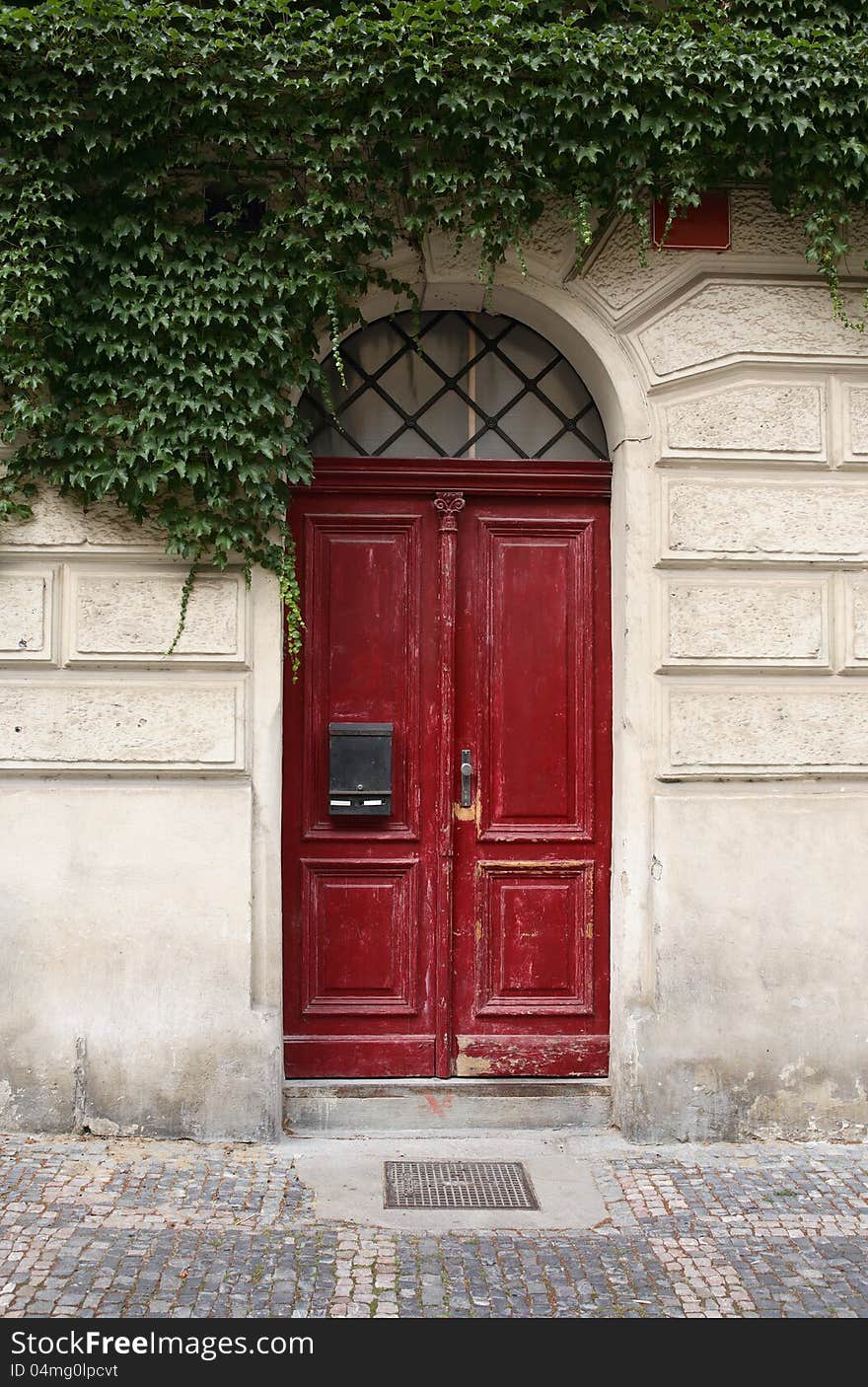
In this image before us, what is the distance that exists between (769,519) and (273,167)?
8.95 ft

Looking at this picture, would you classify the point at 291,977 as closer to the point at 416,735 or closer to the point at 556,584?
the point at 416,735

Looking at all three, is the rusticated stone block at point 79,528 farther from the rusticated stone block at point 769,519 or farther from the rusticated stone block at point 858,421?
the rusticated stone block at point 858,421

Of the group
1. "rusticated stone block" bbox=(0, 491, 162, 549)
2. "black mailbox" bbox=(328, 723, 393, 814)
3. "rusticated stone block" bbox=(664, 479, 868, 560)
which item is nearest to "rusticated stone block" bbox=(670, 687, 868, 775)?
"rusticated stone block" bbox=(664, 479, 868, 560)

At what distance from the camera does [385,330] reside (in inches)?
219

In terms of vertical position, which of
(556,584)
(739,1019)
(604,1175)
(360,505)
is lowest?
(604,1175)

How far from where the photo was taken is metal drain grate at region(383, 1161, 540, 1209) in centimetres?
453

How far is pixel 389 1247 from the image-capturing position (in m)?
4.11

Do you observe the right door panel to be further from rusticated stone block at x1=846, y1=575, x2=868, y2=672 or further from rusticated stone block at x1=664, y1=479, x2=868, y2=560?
rusticated stone block at x1=846, y1=575, x2=868, y2=672

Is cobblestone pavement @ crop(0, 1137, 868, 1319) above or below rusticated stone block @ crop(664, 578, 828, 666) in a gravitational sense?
below

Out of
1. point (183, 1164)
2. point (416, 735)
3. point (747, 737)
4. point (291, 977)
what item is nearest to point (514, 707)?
point (416, 735)

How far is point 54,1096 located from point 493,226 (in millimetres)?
4274

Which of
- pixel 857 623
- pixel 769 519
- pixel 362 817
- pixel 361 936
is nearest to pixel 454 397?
pixel 769 519

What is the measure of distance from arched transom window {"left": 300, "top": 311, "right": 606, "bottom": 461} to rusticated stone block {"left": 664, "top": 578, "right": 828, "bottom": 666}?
0.93 m

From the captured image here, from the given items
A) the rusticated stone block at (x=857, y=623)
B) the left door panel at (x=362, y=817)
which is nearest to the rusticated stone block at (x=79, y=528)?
the left door panel at (x=362, y=817)
